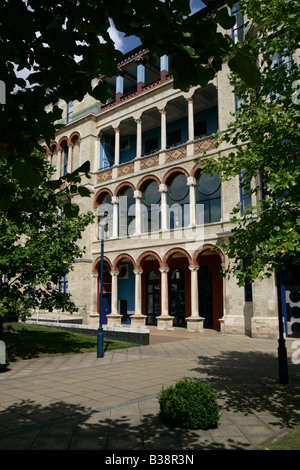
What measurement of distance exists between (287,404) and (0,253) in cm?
624

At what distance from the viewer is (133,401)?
23.8 ft

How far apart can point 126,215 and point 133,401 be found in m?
20.4

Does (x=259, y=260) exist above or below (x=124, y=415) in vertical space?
above

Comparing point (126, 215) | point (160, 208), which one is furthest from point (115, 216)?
point (160, 208)

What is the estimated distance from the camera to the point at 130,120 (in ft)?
89.3

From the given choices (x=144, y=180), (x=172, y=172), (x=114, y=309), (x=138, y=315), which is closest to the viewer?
(x=172, y=172)

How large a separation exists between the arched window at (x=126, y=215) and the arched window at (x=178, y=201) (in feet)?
10.1

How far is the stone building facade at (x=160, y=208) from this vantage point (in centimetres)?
2036

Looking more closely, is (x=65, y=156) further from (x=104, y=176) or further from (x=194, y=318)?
(x=194, y=318)

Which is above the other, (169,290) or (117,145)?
(117,145)

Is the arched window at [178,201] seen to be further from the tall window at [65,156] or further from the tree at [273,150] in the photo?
the tree at [273,150]

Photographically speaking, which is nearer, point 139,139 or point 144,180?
point 144,180

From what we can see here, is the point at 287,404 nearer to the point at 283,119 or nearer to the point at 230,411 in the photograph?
the point at 230,411

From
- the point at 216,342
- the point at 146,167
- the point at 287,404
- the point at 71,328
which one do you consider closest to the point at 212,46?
the point at 287,404
